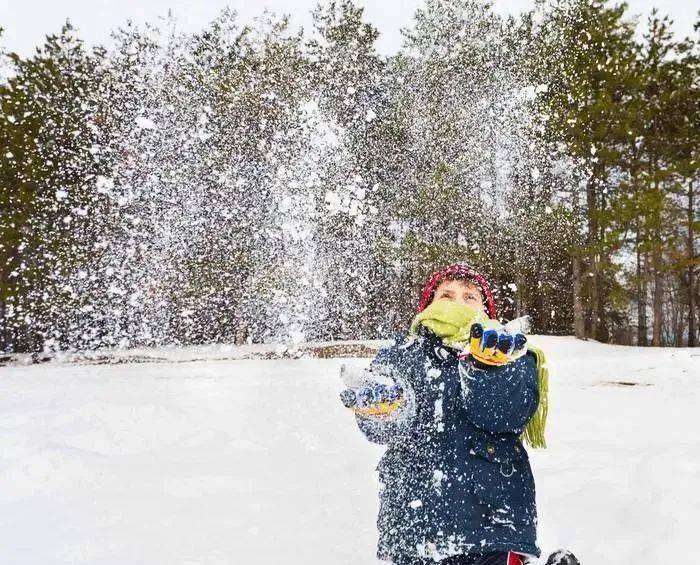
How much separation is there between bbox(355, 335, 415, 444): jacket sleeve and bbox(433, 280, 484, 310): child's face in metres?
0.38

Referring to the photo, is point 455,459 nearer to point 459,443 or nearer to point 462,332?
point 459,443

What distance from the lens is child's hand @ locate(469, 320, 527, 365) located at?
5.75 ft

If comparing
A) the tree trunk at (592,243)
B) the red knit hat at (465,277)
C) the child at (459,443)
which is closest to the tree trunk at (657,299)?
the tree trunk at (592,243)

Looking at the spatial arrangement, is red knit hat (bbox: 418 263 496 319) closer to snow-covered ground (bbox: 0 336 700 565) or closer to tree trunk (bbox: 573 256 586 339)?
snow-covered ground (bbox: 0 336 700 565)

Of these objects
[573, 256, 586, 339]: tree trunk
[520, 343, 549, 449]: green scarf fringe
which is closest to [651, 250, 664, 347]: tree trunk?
[573, 256, 586, 339]: tree trunk

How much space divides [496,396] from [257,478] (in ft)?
10.4

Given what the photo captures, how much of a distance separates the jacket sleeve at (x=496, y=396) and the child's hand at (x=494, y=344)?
0.08m

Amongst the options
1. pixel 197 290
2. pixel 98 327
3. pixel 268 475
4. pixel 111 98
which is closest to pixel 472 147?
pixel 197 290

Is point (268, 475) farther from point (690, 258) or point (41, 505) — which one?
point (690, 258)

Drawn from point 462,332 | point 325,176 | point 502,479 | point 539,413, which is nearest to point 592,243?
point 325,176

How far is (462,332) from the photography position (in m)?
2.03

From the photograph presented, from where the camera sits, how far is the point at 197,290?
19172 mm

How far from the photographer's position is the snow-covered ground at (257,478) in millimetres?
3283

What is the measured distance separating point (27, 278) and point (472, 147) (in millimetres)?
14887
